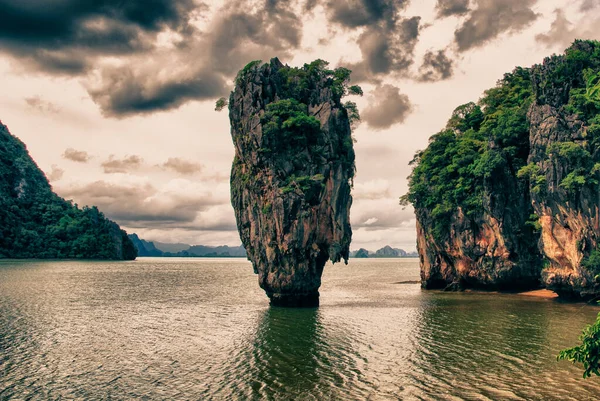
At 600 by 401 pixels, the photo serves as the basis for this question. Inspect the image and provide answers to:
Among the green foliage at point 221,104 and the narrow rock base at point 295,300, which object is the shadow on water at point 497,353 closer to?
the narrow rock base at point 295,300

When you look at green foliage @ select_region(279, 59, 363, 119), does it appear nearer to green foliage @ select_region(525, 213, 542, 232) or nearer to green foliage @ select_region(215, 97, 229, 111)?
green foliage @ select_region(215, 97, 229, 111)

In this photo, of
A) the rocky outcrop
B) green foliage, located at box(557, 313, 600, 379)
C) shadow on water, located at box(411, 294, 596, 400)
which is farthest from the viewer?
the rocky outcrop

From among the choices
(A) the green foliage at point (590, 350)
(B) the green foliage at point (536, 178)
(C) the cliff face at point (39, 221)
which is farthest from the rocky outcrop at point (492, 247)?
(C) the cliff face at point (39, 221)

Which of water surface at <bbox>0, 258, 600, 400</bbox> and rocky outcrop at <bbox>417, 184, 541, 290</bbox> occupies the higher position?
rocky outcrop at <bbox>417, 184, 541, 290</bbox>

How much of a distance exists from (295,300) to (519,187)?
29.2 m

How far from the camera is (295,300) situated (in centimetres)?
3956

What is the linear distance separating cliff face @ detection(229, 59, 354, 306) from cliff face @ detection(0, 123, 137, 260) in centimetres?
12287

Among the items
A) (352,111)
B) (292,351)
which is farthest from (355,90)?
(292,351)

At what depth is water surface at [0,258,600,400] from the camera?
55.1ft

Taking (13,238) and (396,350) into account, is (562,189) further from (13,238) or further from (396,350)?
(13,238)

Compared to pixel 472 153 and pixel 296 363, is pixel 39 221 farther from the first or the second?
pixel 296 363

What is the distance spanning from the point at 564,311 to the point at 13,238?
5867 inches

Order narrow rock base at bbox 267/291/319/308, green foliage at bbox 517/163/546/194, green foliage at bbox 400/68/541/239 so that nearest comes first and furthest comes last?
narrow rock base at bbox 267/291/319/308 < green foliage at bbox 517/163/546/194 < green foliage at bbox 400/68/541/239

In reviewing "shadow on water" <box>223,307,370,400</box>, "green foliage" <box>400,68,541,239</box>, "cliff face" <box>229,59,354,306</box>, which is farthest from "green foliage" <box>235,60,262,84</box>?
"green foliage" <box>400,68,541,239</box>
